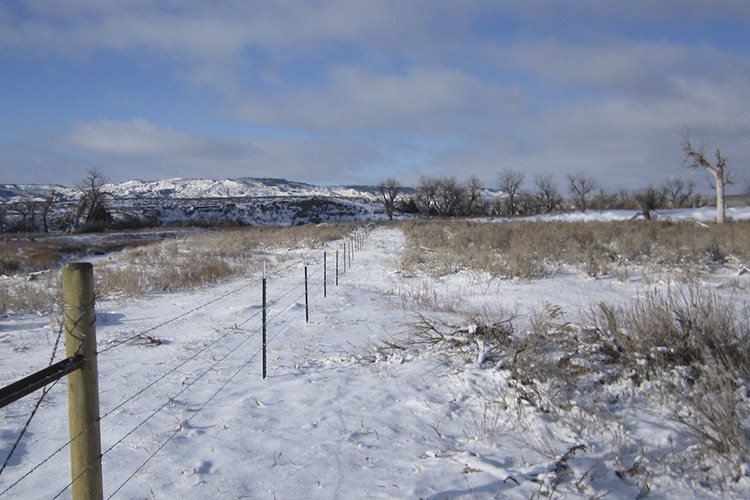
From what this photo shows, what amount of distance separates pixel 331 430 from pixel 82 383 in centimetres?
232

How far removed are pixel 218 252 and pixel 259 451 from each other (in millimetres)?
18715

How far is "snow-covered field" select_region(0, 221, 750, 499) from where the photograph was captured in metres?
3.16

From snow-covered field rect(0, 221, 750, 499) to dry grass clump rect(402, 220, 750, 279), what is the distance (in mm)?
7368

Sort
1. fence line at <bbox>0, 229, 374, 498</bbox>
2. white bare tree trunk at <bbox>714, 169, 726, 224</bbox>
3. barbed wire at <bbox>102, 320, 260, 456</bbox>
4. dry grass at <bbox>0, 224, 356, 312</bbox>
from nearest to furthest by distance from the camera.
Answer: fence line at <bbox>0, 229, 374, 498</bbox>
barbed wire at <bbox>102, 320, 260, 456</bbox>
dry grass at <bbox>0, 224, 356, 312</bbox>
white bare tree trunk at <bbox>714, 169, 726, 224</bbox>

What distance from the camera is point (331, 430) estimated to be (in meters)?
4.06

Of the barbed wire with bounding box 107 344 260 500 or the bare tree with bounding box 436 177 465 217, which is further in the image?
the bare tree with bounding box 436 177 465 217

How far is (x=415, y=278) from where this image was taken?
1417cm

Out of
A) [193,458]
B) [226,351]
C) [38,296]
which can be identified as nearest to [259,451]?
[193,458]

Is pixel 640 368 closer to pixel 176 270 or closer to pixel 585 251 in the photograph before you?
pixel 585 251

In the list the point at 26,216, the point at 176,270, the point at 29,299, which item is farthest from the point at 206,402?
the point at 26,216

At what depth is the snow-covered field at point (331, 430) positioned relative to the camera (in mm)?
3156

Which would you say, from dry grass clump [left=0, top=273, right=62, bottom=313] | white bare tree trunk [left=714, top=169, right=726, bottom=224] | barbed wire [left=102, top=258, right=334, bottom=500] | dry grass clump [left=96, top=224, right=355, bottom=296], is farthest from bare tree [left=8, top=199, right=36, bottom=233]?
white bare tree trunk [left=714, top=169, right=726, bottom=224]

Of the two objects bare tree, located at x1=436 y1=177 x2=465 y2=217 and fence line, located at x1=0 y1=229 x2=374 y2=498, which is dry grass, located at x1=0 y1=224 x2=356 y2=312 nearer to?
fence line, located at x1=0 y1=229 x2=374 y2=498

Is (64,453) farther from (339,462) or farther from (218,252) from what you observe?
(218,252)
